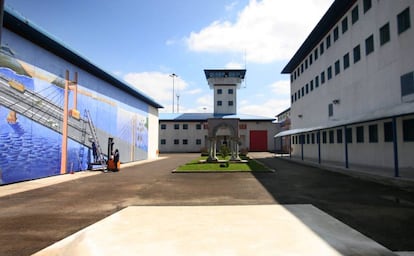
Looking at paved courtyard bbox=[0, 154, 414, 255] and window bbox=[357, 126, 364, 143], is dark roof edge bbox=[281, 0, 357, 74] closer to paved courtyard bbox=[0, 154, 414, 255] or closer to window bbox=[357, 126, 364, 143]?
window bbox=[357, 126, 364, 143]

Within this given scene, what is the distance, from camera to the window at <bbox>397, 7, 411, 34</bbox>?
1491 cm

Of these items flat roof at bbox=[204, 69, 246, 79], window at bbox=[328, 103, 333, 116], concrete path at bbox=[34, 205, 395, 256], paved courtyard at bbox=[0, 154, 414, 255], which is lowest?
paved courtyard at bbox=[0, 154, 414, 255]

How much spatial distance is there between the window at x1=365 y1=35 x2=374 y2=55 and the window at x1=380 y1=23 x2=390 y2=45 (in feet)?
3.40

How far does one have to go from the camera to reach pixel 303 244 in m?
5.00

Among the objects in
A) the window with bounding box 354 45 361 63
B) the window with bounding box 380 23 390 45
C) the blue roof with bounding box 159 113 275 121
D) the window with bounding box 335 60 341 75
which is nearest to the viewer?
the window with bounding box 380 23 390 45

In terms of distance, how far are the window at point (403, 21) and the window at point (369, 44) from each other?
273 centimetres

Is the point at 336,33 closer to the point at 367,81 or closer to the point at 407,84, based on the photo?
the point at 367,81

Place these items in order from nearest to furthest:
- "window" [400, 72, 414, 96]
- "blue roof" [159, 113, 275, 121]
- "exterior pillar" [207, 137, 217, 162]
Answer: "window" [400, 72, 414, 96] → "exterior pillar" [207, 137, 217, 162] → "blue roof" [159, 113, 275, 121]

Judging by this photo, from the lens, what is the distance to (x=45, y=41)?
50.6 feet

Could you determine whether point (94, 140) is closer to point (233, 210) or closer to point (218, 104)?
point (233, 210)

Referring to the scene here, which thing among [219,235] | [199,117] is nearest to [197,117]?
[199,117]

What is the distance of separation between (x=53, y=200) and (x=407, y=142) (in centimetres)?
1839

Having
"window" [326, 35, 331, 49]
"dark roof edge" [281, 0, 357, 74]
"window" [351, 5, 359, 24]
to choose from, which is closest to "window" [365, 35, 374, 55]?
"window" [351, 5, 359, 24]

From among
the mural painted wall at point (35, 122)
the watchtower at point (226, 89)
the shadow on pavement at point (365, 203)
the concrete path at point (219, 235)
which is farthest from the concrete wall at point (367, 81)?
the watchtower at point (226, 89)
